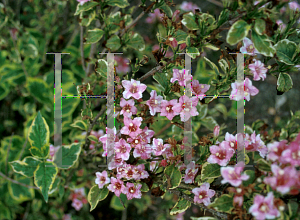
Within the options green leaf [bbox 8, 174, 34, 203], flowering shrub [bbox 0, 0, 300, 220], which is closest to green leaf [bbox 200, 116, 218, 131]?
flowering shrub [bbox 0, 0, 300, 220]

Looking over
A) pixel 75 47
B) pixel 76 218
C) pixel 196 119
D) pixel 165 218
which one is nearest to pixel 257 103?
pixel 196 119

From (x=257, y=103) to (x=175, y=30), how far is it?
2080 mm

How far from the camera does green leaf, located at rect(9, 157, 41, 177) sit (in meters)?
1.22

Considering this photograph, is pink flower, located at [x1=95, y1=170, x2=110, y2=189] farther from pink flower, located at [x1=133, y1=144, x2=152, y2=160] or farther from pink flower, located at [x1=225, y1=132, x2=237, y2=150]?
pink flower, located at [x1=225, y1=132, x2=237, y2=150]

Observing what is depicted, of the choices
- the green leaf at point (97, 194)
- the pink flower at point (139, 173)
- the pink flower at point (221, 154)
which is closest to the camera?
the pink flower at point (221, 154)

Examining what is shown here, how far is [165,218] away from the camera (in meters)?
2.19

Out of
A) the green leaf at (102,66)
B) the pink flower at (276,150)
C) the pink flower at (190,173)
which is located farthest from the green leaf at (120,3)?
the pink flower at (276,150)

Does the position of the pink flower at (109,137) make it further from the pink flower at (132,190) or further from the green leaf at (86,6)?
the green leaf at (86,6)

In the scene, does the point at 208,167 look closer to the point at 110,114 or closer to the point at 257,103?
the point at 110,114

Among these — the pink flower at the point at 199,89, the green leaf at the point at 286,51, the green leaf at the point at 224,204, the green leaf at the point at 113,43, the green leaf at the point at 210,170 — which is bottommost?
the green leaf at the point at 224,204

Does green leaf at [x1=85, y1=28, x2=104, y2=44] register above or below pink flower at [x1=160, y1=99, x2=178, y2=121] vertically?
above

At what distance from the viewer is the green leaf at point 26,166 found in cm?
122

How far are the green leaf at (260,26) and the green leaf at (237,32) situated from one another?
3 centimetres

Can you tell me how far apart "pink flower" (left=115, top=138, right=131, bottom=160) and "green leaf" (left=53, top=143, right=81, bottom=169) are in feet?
1.52
